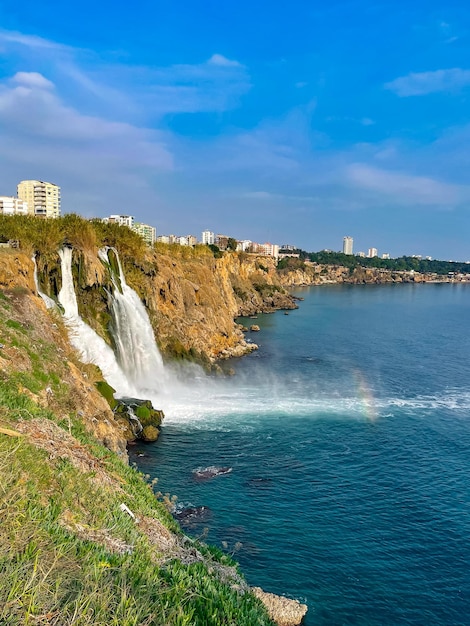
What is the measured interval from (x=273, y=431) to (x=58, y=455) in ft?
72.3

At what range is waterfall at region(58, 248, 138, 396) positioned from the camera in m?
31.8

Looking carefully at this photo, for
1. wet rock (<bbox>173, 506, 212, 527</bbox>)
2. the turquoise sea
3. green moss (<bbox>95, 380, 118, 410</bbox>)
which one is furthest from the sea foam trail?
wet rock (<bbox>173, 506, 212, 527</bbox>)

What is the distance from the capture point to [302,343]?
217ft

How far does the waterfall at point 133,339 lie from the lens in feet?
122

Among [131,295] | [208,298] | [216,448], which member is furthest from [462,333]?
[216,448]

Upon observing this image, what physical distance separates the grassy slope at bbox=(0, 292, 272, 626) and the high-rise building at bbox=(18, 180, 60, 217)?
124m

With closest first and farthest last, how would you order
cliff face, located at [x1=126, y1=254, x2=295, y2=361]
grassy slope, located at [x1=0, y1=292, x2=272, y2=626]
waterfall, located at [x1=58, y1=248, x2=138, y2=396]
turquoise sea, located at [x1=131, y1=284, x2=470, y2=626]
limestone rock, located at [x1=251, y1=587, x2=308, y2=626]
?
grassy slope, located at [x1=0, y1=292, x2=272, y2=626] < limestone rock, located at [x1=251, y1=587, x2=308, y2=626] < turquoise sea, located at [x1=131, y1=284, x2=470, y2=626] < waterfall, located at [x1=58, y1=248, x2=138, y2=396] < cliff face, located at [x1=126, y1=254, x2=295, y2=361]

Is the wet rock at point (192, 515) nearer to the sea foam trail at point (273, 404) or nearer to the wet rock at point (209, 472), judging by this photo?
the wet rock at point (209, 472)

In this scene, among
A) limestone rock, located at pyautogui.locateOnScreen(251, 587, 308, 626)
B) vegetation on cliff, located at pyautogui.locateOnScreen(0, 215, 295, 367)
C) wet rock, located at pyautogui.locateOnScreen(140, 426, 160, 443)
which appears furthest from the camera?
vegetation on cliff, located at pyautogui.locateOnScreen(0, 215, 295, 367)

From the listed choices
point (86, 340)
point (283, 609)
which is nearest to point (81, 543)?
point (283, 609)

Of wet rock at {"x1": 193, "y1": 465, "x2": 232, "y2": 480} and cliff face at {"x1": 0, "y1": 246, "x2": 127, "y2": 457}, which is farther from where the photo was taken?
wet rock at {"x1": 193, "y1": 465, "x2": 232, "y2": 480}

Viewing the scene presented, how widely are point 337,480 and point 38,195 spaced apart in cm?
12226

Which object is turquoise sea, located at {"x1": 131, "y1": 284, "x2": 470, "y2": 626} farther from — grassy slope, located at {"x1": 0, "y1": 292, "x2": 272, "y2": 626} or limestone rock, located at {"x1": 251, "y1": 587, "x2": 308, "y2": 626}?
grassy slope, located at {"x1": 0, "y1": 292, "x2": 272, "y2": 626}

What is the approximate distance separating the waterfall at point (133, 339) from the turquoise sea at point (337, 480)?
3.41 meters
